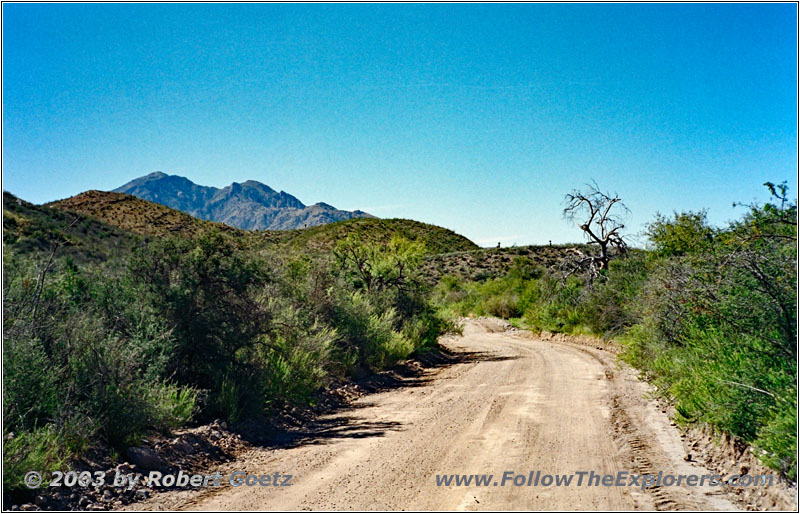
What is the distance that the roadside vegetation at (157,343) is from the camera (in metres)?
7.68

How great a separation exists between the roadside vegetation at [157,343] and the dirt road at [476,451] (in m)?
1.35

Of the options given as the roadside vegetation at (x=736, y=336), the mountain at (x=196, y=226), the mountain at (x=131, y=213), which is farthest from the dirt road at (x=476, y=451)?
the mountain at (x=131, y=213)

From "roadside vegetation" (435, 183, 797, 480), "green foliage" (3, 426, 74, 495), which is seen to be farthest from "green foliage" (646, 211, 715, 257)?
"green foliage" (3, 426, 74, 495)

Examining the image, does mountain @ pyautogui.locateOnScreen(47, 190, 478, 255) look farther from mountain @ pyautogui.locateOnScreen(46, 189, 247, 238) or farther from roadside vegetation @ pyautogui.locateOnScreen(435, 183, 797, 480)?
roadside vegetation @ pyautogui.locateOnScreen(435, 183, 797, 480)

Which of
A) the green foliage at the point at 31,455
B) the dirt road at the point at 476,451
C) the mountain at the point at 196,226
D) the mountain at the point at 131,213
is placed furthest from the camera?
the mountain at the point at 131,213

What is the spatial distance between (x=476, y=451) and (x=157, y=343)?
18.1ft

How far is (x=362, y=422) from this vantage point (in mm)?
12211

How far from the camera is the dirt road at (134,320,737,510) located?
6984 mm

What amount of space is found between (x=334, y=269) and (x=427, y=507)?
1779cm


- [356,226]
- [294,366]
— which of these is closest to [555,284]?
[294,366]

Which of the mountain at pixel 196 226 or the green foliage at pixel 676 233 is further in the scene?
the mountain at pixel 196 226

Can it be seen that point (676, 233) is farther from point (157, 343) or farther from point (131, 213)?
point (131, 213)

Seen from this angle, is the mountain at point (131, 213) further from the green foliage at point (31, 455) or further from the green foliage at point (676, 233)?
the green foliage at point (31, 455)

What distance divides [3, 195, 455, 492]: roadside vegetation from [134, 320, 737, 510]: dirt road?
4.42ft
